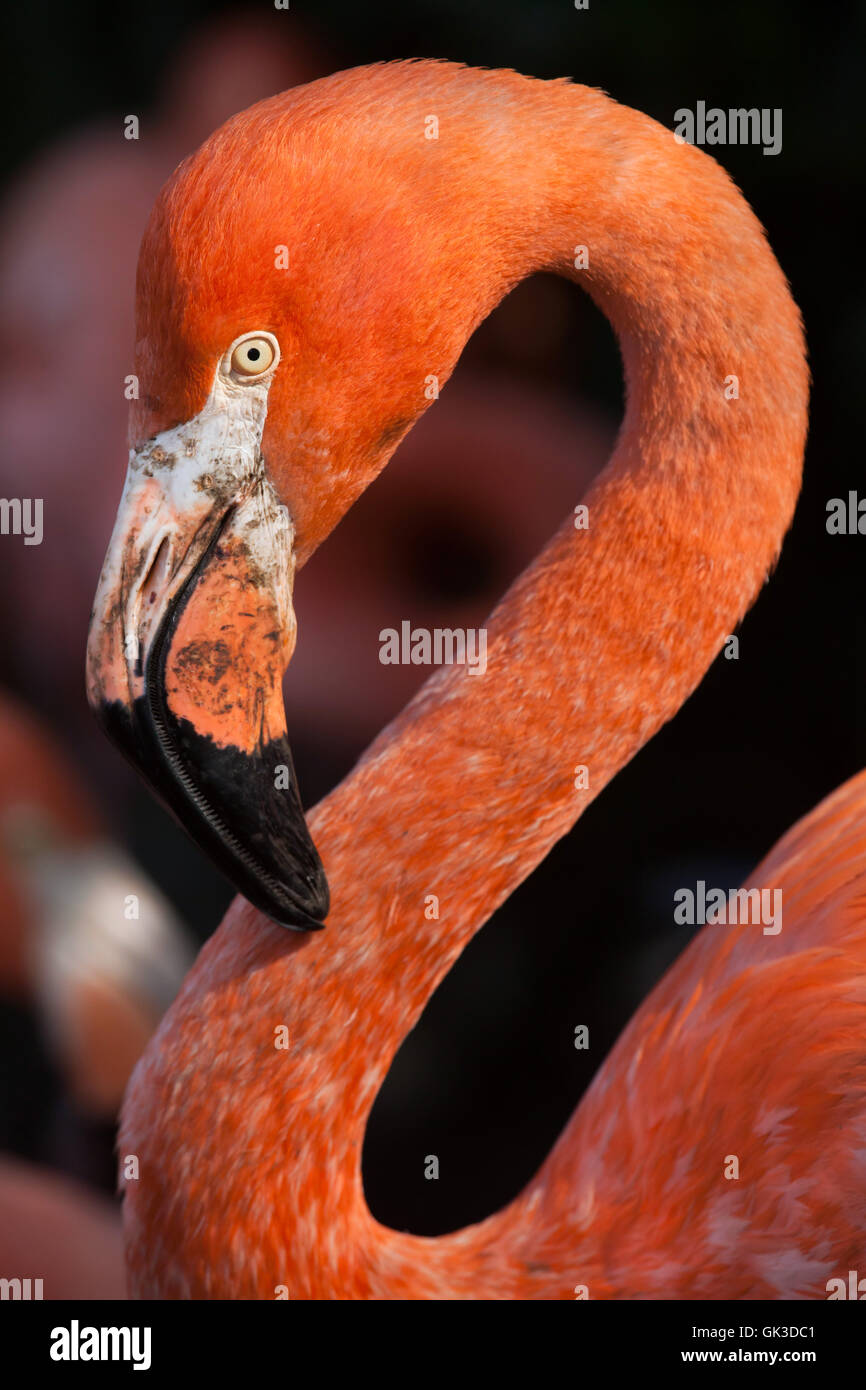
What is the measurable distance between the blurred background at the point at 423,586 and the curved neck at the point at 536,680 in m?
0.60

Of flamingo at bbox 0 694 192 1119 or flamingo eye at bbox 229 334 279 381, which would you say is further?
flamingo at bbox 0 694 192 1119

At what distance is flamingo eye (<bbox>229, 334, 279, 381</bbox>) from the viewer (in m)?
0.91

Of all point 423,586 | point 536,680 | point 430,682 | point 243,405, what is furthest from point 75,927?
point 243,405

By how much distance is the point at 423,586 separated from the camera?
176cm

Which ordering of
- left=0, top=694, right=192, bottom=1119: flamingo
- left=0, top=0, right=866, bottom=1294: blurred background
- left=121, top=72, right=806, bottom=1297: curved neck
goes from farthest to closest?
left=0, top=694, right=192, bottom=1119: flamingo
left=0, top=0, right=866, bottom=1294: blurred background
left=121, top=72, right=806, bottom=1297: curved neck

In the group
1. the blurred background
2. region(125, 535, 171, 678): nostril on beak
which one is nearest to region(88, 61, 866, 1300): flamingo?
region(125, 535, 171, 678): nostril on beak

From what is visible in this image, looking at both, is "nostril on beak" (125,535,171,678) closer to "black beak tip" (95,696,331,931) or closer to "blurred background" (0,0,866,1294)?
"black beak tip" (95,696,331,931)

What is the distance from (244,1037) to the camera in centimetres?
104

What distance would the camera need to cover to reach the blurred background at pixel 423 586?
5.10 ft

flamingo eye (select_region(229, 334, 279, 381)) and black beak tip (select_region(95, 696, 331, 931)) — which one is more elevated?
flamingo eye (select_region(229, 334, 279, 381))

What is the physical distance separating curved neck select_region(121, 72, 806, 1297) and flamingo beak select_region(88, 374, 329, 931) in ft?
0.60

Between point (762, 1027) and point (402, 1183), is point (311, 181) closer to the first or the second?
point (762, 1027)

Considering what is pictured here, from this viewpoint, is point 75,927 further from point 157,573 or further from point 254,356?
point 254,356

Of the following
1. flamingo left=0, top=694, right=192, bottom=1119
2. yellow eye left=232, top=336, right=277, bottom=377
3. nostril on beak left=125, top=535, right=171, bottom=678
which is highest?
yellow eye left=232, top=336, right=277, bottom=377
